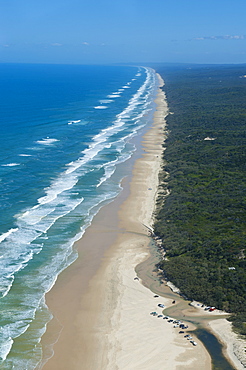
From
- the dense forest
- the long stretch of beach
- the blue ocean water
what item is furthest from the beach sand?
the dense forest

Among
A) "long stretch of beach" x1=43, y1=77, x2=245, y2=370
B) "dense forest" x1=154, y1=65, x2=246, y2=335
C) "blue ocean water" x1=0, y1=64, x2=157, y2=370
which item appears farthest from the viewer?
"dense forest" x1=154, y1=65, x2=246, y2=335

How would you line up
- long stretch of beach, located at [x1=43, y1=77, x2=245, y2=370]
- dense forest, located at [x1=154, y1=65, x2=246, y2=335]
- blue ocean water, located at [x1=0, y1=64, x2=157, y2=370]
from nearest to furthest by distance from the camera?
long stretch of beach, located at [x1=43, y1=77, x2=245, y2=370] < blue ocean water, located at [x1=0, y1=64, x2=157, y2=370] < dense forest, located at [x1=154, y1=65, x2=246, y2=335]

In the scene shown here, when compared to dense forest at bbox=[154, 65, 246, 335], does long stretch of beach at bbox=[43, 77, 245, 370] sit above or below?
below

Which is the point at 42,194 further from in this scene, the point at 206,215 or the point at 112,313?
the point at 112,313

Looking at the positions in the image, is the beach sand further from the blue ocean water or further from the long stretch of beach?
the blue ocean water

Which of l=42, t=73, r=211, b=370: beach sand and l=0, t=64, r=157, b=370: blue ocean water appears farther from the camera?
l=0, t=64, r=157, b=370: blue ocean water

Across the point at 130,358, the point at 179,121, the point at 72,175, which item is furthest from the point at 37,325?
the point at 179,121

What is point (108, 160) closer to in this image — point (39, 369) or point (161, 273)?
point (161, 273)
